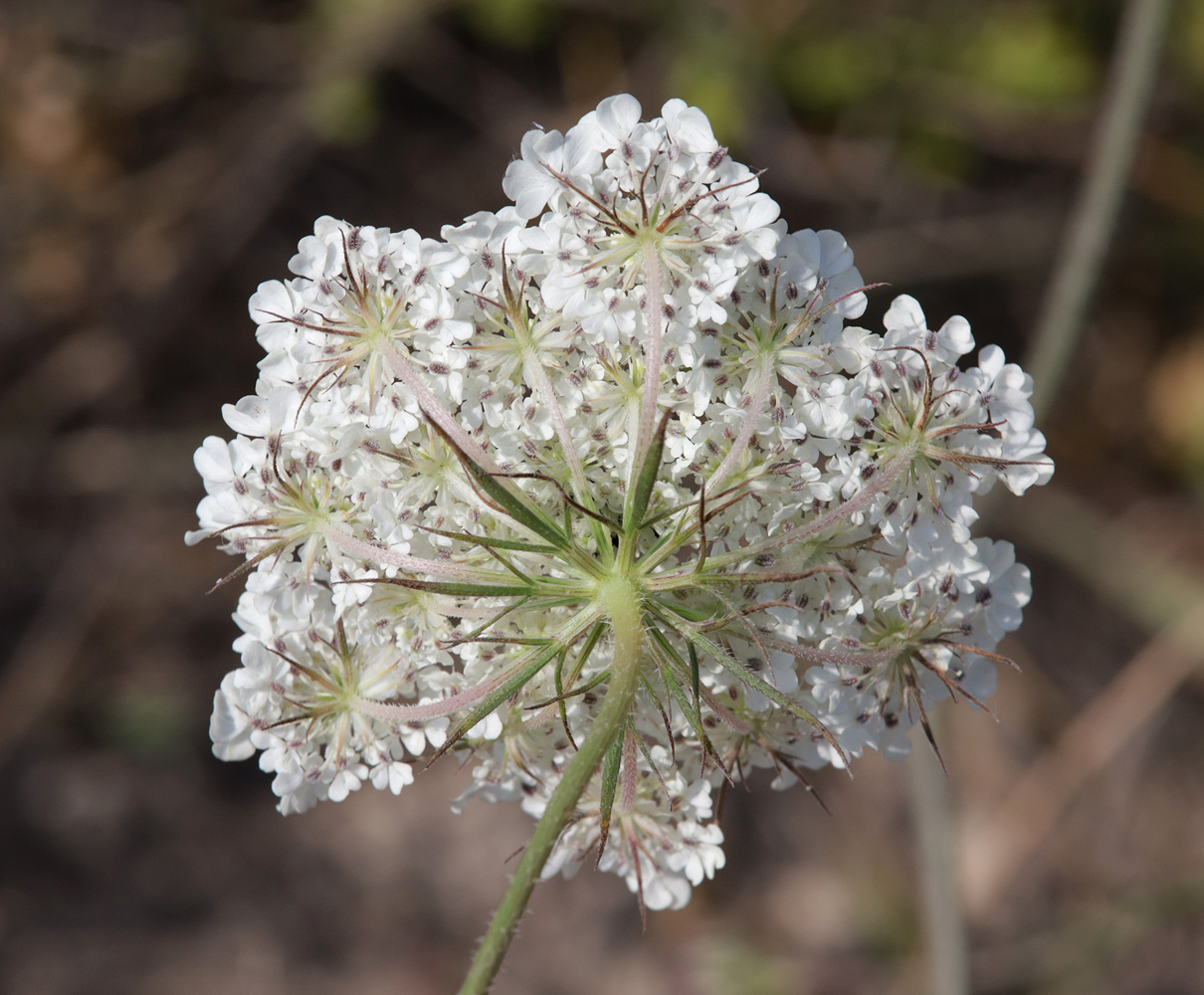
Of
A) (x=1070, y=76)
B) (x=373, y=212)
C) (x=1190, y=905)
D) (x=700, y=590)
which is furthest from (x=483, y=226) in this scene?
(x=1190, y=905)

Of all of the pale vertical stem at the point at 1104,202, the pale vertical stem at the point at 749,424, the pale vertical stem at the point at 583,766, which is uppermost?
the pale vertical stem at the point at 1104,202

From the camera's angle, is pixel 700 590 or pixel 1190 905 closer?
pixel 700 590

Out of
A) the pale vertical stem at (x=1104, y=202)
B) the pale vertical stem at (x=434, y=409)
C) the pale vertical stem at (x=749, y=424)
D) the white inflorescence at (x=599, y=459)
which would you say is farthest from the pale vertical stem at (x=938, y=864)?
the pale vertical stem at (x=434, y=409)

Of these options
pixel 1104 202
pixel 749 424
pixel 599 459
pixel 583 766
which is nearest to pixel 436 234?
pixel 1104 202

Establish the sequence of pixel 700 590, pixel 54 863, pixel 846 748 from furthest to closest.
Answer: pixel 54 863, pixel 846 748, pixel 700 590

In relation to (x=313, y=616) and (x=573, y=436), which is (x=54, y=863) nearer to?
(x=313, y=616)

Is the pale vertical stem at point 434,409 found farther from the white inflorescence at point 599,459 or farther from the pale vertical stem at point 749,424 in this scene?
the pale vertical stem at point 749,424

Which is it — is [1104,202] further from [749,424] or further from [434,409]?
[434,409]
